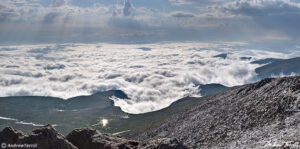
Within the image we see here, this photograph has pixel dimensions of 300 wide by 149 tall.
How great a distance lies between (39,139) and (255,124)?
51.7m

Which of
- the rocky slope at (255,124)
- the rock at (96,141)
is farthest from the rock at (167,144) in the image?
the rocky slope at (255,124)

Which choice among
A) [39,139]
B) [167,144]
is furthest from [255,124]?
[39,139]

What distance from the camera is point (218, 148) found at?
6456 cm

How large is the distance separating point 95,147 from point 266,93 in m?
60.7

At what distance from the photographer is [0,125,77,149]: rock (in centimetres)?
4222

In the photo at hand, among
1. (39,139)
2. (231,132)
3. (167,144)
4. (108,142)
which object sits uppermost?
(167,144)

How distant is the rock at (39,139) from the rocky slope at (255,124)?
36.9m

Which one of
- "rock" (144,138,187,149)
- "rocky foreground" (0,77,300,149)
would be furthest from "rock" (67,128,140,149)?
"rock" (144,138,187,149)

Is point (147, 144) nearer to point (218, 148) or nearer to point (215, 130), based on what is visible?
point (218, 148)

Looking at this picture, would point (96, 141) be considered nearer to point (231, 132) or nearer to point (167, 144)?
point (167, 144)

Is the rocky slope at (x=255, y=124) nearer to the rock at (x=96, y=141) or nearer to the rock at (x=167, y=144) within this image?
the rock at (x=167, y=144)

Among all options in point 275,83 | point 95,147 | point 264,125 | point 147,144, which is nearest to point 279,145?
point 264,125

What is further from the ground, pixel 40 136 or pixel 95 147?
pixel 40 136

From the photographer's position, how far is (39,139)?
42594 mm
